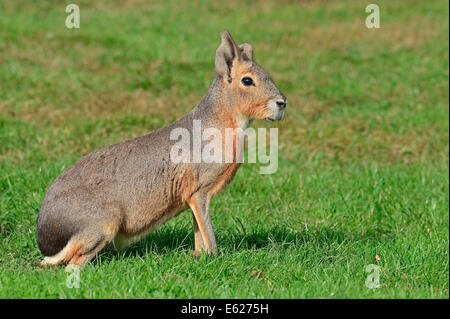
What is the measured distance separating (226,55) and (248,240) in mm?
1500

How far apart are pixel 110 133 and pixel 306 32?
548 centimetres

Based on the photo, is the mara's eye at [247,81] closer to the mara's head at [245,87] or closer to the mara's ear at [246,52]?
the mara's head at [245,87]

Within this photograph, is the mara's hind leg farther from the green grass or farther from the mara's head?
the mara's head

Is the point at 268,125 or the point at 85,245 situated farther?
the point at 268,125

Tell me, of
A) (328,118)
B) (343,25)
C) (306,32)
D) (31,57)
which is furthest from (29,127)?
(343,25)

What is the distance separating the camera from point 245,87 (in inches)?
182

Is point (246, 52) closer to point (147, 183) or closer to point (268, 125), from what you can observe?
point (147, 183)

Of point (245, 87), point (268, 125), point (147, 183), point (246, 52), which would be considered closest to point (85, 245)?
point (147, 183)

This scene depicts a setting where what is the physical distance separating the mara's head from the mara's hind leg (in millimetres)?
1104

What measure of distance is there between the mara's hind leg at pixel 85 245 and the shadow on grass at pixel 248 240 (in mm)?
426

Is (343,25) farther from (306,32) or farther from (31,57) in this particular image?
(31,57)

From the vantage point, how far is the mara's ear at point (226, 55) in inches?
180

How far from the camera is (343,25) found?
1298 centimetres

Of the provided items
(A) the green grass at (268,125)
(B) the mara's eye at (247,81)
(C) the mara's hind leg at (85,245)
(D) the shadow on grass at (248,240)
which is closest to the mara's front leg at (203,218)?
(A) the green grass at (268,125)
